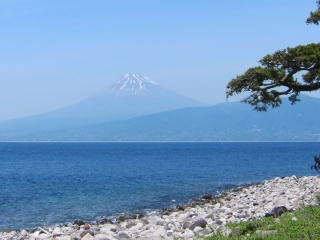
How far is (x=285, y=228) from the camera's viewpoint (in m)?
11.8

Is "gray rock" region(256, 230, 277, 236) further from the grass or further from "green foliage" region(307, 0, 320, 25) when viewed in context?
"green foliage" region(307, 0, 320, 25)

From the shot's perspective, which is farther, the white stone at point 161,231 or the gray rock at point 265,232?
the white stone at point 161,231

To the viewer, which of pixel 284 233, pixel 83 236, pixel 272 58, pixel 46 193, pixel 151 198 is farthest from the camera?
pixel 46 193

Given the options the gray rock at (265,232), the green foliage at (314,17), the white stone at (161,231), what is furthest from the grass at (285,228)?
the green foliage at (314,17)

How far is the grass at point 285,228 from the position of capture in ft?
36.5

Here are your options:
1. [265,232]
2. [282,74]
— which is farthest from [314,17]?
[265,232]

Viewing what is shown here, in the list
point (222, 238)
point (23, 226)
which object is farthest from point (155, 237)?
point (23, 226)

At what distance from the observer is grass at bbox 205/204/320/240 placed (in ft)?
36.5

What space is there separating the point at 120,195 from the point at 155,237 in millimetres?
23337

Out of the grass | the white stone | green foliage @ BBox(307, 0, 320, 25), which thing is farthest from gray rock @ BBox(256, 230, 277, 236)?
green foliage @ BBox(307, 0, 320, 25)

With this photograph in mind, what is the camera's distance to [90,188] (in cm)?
4438

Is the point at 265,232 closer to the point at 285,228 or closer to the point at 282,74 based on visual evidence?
the point at 285,228

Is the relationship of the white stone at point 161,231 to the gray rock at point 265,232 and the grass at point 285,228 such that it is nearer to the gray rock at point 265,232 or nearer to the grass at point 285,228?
the grass at point 285,228

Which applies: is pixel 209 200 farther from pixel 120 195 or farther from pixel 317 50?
pixel 317 50
